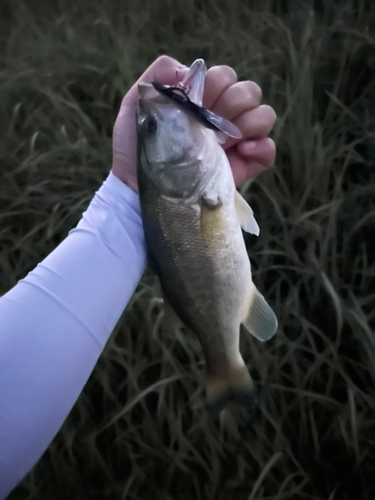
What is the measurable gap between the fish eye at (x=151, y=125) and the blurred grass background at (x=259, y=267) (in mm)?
757

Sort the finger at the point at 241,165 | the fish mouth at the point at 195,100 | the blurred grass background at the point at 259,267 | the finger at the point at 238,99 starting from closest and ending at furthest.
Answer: the fish mouth at the point at 195,100 → the finger at the point at 238,99 → the finger at the point at 241,165 → the blurred grass background at the point at 259,267

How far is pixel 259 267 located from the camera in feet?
5.40

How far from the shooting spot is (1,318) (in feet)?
3.18

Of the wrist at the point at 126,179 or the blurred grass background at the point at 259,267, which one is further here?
the blurred grass background at the point at 259,267

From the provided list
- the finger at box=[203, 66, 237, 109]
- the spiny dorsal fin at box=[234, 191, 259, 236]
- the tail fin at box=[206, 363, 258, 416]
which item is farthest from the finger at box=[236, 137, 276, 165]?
the tail fin at box=[206, 363, 258, 416]

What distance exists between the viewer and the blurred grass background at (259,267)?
1422mm

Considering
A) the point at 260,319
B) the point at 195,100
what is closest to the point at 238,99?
the point at 195,100

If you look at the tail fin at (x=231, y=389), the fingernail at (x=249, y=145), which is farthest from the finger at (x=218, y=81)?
the tail fin at (x=231, y=389)

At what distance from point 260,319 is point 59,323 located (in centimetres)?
45

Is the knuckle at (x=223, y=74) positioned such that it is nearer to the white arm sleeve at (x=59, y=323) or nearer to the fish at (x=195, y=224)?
the fish at (x=195, y=224)

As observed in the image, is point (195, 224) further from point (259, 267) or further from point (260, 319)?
point (259, 267)

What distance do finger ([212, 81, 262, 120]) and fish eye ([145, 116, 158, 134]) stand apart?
27 centimetres

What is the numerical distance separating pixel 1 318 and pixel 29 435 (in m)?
0.25

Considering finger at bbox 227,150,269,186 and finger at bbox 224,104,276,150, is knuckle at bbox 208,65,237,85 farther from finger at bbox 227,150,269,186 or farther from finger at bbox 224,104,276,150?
finger at bbox 227,150,269,186
